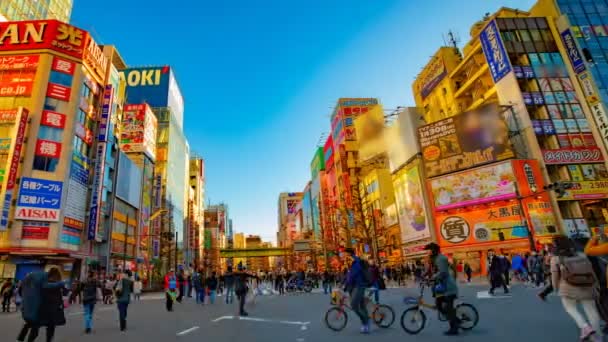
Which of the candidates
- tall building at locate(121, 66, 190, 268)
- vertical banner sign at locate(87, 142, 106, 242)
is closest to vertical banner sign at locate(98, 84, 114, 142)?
vertical banner sign at locate(87, 142, 106, 242)

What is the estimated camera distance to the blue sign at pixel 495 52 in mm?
46594

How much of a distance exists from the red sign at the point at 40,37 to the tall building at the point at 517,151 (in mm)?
44212

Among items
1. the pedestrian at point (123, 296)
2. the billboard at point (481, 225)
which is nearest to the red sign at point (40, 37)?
the pedestrian at point (123, 296)

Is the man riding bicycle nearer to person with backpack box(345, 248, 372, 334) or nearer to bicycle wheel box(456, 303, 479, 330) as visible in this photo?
bicycle wheel box(456, 303, 479, 330)

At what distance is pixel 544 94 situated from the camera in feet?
148

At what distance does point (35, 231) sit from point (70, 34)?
2204cm

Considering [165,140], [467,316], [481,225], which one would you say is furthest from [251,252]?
[467,316]

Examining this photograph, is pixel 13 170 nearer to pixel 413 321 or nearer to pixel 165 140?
pixel 413 321

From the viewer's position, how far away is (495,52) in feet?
157

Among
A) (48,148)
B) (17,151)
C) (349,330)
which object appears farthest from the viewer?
(48,148)

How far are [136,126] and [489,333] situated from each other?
60.9 m

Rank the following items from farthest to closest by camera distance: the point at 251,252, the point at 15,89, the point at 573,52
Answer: the point at 251,252, the point at 573,52, the point at 15,89

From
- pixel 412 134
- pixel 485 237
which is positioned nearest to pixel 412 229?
pixel 485 237

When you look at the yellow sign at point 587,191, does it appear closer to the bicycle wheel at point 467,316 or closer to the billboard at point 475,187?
the billboard at point 475,187
